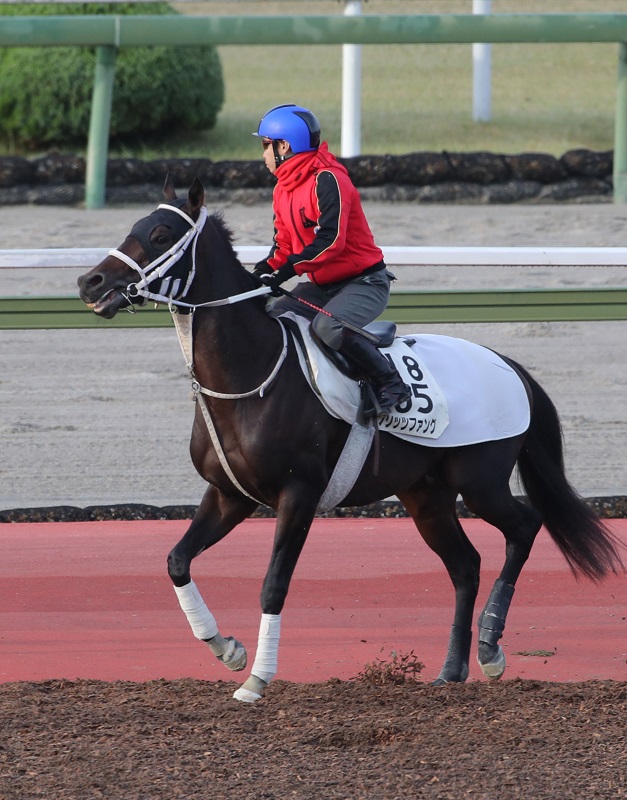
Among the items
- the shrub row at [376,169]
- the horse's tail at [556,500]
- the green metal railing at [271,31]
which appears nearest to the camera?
the horse's tail at [556,500]

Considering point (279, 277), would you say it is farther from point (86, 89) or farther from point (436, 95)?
point (436, 95)

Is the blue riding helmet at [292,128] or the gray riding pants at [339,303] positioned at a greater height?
the blue riding helmet at [292,128]

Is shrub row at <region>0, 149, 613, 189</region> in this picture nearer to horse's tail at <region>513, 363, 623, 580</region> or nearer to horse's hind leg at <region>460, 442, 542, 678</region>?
horse's tail at <region>513, 363, 623, 580</region>

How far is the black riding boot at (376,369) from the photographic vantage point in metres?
4.67

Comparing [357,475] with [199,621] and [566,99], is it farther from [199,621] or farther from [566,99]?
[566,99]

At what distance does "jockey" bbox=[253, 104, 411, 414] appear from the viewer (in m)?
4.63

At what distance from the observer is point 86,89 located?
15.5 metres

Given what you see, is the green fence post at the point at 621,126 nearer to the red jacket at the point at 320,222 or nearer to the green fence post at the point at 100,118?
the green fence post at the point at 100,118

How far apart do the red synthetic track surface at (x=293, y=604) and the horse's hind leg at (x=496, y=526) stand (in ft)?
0.75

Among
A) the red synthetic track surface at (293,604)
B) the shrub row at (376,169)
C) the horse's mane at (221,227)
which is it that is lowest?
the red synthetic track surface at (293,604)

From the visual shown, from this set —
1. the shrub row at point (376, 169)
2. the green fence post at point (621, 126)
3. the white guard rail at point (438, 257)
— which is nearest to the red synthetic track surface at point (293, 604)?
the white guard rail at point (438, 257)

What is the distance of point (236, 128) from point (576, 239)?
5.49 metres

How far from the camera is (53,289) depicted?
1212 centimetres

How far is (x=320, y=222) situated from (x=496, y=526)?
1363mm
